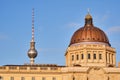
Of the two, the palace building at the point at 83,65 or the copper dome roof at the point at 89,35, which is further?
the copper dome roof at the point at 89,35

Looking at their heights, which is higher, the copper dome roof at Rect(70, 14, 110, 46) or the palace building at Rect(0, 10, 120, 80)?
the copper dome roof at Rect(70, 14, 110, 46)

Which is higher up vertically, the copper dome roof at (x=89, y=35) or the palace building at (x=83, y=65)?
the copper dome roof at (x=89, y=35)

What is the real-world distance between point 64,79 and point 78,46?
13.3m

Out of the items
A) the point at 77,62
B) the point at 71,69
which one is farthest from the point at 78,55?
the point at 71,69

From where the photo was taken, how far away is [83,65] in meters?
115

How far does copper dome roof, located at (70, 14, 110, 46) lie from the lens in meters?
120

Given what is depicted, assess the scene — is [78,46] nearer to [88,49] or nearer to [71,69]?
[88,49]

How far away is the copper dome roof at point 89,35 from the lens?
394 ft

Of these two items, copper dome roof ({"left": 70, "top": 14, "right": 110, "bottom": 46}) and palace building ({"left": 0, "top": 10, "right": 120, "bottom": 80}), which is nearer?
palace building ({"left": 0, "top": 10, "right": 120, "bottom": 80})

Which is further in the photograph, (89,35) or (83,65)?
(89,35)

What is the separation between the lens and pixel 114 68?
363 ft

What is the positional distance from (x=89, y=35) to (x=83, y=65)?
10820 millimetres

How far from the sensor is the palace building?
359 feet

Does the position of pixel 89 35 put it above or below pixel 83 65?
above
